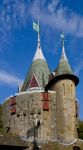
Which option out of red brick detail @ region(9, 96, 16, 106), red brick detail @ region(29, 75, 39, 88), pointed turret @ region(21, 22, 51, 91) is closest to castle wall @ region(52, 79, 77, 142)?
pointed turret @ region(21, 22, 51, 91)

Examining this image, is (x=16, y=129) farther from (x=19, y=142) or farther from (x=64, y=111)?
(x=19, y=142)

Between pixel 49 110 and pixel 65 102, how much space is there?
76.0 inches

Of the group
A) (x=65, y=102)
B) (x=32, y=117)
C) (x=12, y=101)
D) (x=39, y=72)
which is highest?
(x=39, y=72)

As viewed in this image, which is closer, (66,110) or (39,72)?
(66,110)

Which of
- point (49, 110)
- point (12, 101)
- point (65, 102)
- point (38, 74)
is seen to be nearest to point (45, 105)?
point (49, 110)

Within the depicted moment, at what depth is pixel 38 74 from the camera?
53.8m

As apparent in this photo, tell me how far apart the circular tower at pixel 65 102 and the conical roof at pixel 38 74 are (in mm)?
3264

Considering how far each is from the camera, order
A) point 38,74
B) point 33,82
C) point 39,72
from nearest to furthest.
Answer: point 33,82 → point 38,74 → point 39,72

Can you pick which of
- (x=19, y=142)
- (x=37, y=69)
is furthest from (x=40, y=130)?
(x=19, y=142)

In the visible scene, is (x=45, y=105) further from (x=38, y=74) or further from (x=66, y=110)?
(x=38, y=74)

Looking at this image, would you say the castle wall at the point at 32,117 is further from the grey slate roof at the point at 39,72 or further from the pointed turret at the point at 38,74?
the grey slate roof at the point at 39,72

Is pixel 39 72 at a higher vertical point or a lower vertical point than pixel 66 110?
higher

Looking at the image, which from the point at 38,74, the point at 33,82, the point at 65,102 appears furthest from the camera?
the point at 38,74

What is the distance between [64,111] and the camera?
48.3 metres
